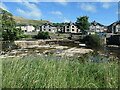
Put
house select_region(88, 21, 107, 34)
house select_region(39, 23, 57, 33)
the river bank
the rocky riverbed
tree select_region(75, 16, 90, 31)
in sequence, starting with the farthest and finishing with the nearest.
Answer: house select_region(39, 23, 57, 33), house select_region(88, 21, 107, 34), tree select_region(75, 16, 90, 31), the river bank, the rocky riverbed

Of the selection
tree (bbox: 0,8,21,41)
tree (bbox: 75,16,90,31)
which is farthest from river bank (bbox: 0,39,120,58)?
tree (bbox: 75,16,90,31)

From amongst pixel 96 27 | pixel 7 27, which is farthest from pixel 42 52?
pixel 96 27

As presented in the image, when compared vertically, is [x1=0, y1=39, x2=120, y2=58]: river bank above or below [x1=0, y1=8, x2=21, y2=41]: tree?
below

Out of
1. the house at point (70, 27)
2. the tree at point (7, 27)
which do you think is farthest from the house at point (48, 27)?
the tree at point (7, 27)

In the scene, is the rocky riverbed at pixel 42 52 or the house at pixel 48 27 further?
the house at pixel 48 27

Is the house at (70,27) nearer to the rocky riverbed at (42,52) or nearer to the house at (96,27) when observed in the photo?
the house at (96,27)

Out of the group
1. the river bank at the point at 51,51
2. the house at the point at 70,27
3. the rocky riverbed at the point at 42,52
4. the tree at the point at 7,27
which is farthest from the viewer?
the house at the point at 70,27

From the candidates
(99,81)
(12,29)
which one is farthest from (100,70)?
(12,29)

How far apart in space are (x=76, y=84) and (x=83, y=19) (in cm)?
5808

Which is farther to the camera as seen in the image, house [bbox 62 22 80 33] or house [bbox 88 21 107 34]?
house [bbox 62 22 80 33]

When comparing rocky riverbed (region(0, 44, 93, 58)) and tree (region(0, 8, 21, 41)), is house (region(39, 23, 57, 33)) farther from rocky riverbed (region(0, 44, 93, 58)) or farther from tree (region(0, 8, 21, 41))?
rocky riverbed (region(0, 44, 93, 58))

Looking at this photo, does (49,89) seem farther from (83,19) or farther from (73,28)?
(73,28)

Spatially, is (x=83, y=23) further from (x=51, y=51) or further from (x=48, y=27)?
(x=51, y=51)

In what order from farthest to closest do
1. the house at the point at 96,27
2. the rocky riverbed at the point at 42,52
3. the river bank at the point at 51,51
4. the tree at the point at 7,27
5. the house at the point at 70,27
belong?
the house at the point at 70,27
the house at the point at 96,27
the tree at the point at 7,27
the river bank at the point at 51,51
the rocky riverbed at the point at 42,52
